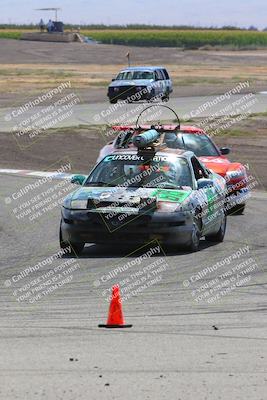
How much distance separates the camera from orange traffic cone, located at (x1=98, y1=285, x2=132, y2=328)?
26.1 ft

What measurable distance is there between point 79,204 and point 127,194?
61 cm

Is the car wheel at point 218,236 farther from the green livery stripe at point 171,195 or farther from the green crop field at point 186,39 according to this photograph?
the green crop field at point 186,39

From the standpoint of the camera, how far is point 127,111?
120 feet

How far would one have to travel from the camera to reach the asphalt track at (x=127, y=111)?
3381cm

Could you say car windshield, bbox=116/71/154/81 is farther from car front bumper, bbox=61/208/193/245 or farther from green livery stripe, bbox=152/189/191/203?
car front bumper, bbox=61/208/193/245

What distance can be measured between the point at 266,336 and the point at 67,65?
2739 inches

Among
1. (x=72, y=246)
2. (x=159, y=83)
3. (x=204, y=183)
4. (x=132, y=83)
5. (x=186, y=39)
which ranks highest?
(x=204, y=183)

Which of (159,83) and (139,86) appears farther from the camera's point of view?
(159,83)

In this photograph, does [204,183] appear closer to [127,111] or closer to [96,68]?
[127,111]

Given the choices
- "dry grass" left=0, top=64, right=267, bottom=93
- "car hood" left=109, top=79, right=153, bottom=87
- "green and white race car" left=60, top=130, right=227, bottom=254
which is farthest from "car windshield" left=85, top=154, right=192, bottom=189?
"dry grass" left=0, top=64, right=267, bottom=93

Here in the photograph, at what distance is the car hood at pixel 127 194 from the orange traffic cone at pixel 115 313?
14.3 ft

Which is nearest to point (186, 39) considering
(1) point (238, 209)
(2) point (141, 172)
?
(1) point (238, 209)

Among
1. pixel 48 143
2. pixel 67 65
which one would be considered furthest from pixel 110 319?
pixel 67 65

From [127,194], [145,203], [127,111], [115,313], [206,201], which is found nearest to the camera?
[115,313]
